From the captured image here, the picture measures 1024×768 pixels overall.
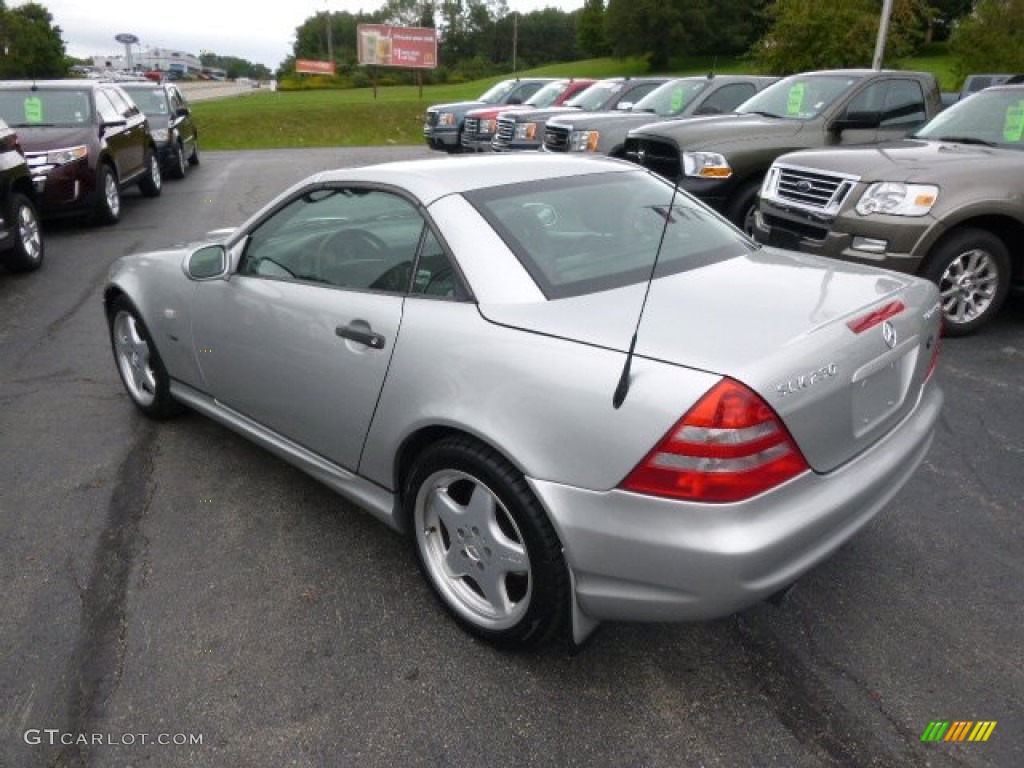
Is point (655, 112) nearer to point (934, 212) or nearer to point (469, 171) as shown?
point (934, 212)

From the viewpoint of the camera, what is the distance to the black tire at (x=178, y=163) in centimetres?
1461

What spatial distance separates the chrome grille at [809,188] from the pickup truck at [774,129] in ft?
4.36

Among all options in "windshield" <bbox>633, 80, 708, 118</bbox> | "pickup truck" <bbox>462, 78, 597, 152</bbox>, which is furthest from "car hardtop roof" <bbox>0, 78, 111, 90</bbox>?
"windshield" <bbox>633, 80, 708, 118</bbox>

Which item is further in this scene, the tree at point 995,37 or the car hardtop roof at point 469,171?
the tree at point 995,37

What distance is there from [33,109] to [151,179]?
2.52m

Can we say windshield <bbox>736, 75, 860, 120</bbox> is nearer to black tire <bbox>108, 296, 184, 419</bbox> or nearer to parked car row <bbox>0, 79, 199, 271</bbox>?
black tire <bbox>108, 296, 184, 419</bbox>

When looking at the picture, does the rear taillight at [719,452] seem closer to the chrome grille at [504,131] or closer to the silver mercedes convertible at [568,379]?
the silver mercedes convertible at [568,379]

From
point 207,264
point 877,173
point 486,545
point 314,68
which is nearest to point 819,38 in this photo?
point 877,173

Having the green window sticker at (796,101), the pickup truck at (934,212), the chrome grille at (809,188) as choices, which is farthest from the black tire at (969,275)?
the green window sticker at (796,101)

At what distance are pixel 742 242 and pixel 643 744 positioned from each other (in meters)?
1.91

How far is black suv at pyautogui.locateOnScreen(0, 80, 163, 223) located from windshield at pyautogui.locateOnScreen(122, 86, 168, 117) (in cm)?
348

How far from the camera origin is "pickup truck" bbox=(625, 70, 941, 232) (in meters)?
7.71

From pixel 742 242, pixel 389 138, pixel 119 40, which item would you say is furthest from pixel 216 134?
pixel 119 40

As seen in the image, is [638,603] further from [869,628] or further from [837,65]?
[837,65]
